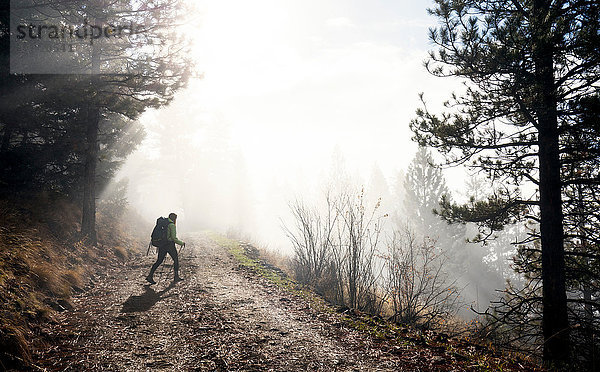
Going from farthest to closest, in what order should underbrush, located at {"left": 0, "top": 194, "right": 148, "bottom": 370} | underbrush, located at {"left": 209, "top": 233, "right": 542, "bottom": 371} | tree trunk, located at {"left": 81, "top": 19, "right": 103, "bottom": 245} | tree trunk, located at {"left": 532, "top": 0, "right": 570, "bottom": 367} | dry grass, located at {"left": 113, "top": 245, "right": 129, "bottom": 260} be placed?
dry grass, located at {"left": 113, "top": 245, "right": 129, "bottom": 260} < tree trunk, located at {"left": 81, "top": 19, "right": 103, "bottom": 245} < tree trunk, located at {"left": 532, "top": 0, "right": 570, "bottom": 367} < underbrush, located at {"left": 0, "top": 194, "right": 148, "bottom": 370} < underbrush, located at {"left": 209, "top": 233, "right": 542, "bottom": 371}

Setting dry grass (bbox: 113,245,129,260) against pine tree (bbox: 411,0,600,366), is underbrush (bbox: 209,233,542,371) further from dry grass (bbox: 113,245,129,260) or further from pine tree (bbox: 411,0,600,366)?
dry grass (bbox: 113,245,129,260)

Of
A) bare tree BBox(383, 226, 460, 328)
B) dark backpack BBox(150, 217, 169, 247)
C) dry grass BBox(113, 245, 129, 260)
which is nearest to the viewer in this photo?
bare tree BBox(383, 226, 460, 328)

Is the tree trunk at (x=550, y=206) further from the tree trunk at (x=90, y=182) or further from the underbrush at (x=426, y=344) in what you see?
the tree trunk at (x=90, y=182)

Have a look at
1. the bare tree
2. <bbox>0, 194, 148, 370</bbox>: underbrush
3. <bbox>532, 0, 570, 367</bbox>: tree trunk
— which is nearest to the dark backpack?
<bbox>0, 194, 148, 370</bbox>: underbrush

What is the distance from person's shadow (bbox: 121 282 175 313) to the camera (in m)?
6.72

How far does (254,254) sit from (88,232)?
21.9 feet

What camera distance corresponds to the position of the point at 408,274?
7.32 meters

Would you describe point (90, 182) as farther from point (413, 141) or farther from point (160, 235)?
point (413, 141)

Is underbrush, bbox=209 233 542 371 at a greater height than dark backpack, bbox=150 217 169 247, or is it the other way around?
dark backpack, bbox=150 217 169 247

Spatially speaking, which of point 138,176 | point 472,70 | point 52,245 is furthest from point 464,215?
point 138,176

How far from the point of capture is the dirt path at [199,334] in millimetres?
4285

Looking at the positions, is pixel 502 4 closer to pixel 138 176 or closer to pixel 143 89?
pixel 143 89

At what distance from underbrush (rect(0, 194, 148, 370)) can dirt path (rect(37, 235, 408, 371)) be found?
351 mm

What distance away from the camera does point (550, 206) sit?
21.1ft
